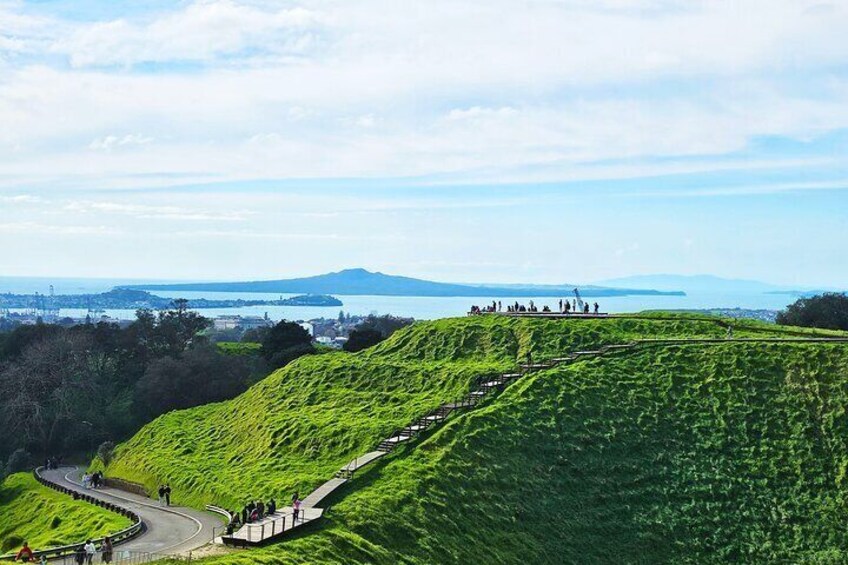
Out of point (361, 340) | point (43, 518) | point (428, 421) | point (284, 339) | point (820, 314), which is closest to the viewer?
point (428, 421)

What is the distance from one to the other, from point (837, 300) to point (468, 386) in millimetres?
51405

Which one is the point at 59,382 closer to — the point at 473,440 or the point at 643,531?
the point at 473,440

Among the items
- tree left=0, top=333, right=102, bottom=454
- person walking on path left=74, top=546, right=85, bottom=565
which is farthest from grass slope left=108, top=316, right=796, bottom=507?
tree left=0, top=333, right=102, bottom=454

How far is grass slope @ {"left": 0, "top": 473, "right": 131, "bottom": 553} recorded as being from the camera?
43.1 meters

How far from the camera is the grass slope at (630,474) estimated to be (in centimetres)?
3984

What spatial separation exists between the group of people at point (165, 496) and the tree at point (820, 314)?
58929mm

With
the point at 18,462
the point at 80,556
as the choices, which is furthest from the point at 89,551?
the point at 18,462

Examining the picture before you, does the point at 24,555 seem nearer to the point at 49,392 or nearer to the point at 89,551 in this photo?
the point at 89,551

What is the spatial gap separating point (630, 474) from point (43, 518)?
102 ft

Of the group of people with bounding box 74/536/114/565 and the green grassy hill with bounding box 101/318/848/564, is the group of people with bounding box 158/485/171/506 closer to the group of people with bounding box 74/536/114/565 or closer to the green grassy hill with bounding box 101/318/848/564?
the green grassy hill with bounding box 101/318/848/564

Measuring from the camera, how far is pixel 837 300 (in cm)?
8988

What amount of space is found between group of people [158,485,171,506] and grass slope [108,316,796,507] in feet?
2.39

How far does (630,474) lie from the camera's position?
4744cm

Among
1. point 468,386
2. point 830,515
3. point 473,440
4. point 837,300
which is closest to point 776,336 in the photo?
point 830,515
